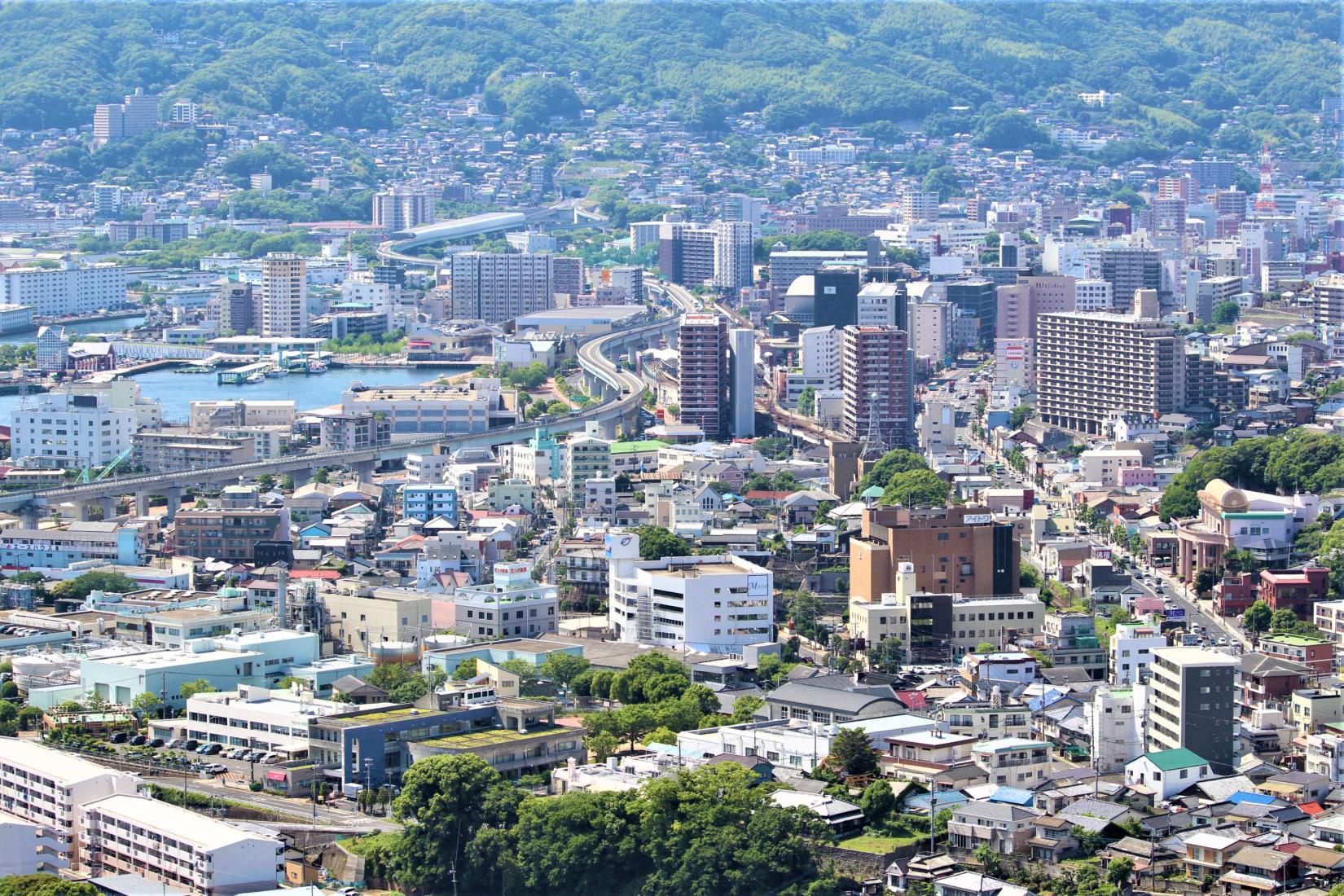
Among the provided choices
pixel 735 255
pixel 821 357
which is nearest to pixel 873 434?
pixel 821 357

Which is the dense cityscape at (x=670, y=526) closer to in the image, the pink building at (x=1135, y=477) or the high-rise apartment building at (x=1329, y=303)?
the pink building at (x=1135, y=477)

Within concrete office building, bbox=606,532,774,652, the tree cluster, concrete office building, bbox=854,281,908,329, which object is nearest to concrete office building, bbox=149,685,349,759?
the tree cluster

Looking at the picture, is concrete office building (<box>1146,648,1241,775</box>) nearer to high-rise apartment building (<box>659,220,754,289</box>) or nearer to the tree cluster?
the tree cluster

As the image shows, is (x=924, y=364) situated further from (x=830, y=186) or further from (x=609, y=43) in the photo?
(x=609, y=43)

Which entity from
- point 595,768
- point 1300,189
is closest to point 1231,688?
point 595,768

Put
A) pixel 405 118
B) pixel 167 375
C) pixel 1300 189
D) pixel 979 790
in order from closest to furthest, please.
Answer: pixel 979 790 → pixel 167 375 → pixel 1300 189 → pixel 405 118

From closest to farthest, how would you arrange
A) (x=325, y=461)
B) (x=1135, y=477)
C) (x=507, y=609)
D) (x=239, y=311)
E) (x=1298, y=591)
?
(x=507, y=609), (x=1298, y=591), (x=1135, y=477), (x=325, y=461), (x=239, y=311)

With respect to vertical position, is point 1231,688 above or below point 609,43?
below

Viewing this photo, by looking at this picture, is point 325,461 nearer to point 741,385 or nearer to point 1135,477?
point 741,385
